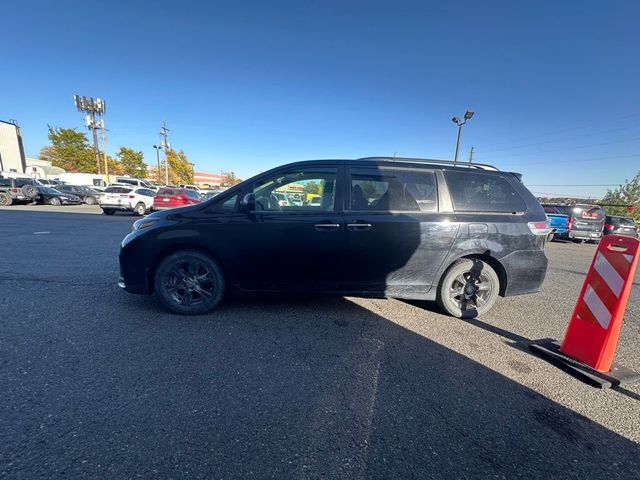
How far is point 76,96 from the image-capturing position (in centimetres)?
3884

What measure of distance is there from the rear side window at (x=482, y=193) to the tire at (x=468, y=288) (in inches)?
28.0

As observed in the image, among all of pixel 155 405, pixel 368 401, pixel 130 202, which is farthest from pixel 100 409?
pixel 130 202

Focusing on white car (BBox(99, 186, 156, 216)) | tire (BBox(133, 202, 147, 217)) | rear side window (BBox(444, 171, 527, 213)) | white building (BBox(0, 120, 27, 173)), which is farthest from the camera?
white building (BBox(0, 120, 27, 173))

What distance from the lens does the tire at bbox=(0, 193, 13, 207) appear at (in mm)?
17656

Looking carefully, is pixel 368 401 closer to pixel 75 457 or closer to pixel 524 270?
pixel 75 457

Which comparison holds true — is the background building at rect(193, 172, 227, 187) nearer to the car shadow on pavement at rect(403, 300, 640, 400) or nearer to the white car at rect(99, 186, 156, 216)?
the white car at rect(99, 186, 156, 216)

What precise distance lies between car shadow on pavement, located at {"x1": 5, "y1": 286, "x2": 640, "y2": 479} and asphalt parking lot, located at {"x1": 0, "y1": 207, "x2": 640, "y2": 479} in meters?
0.01

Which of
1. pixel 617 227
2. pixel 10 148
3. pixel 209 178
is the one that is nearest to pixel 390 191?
pixel 617 227

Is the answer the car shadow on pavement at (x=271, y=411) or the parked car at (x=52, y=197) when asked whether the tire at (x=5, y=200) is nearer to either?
the parked car at (x=52, y=197)

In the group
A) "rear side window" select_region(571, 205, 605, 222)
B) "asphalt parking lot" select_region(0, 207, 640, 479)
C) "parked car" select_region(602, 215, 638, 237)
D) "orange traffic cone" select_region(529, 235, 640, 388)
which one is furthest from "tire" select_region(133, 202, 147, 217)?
"parked car" select_region(602, 215, 638, 237)

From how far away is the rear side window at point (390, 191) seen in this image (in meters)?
3.45

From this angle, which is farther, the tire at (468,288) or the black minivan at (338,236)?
the tire at (468,288)

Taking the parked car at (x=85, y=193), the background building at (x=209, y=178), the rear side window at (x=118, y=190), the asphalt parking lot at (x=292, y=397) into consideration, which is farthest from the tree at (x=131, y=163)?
the background building at (x=209, y=178)

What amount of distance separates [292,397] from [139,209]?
17112 millimetres
